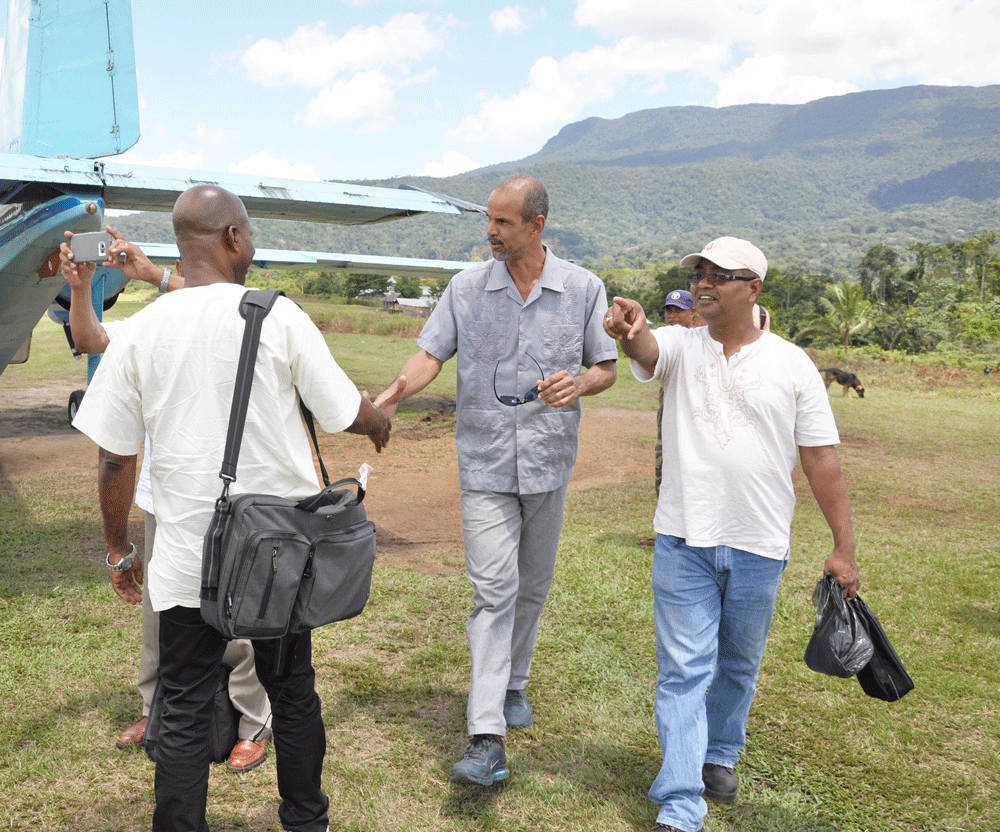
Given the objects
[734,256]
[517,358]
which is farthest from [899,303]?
[734,256]

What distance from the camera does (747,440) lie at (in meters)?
2.62

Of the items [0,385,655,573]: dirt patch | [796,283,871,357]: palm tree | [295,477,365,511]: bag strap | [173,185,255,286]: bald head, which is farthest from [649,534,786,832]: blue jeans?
[796,283,871,357]: palm tree

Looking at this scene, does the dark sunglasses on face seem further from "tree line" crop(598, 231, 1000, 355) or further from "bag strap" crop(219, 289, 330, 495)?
"tree line" crop(598, 231, 1000, 355)

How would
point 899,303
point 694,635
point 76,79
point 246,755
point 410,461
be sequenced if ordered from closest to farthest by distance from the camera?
1. point 694,635
2. point 246,755
3. point 76,79
4. point 410,461
5. point 899,303

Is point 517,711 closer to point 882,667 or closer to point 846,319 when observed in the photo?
point 882,667

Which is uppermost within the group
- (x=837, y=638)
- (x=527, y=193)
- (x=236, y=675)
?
(x=527, y=193)

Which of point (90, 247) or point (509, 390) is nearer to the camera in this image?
point (90, 247)

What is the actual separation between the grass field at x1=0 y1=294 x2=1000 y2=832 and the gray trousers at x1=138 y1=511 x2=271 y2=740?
0.59ft

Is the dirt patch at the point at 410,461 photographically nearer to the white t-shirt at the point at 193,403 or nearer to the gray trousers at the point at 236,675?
the gray trousers at the point at 236,675

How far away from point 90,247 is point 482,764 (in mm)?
2220

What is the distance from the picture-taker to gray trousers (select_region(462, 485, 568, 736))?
118 inches

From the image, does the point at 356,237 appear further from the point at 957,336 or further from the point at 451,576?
the point at 451,576

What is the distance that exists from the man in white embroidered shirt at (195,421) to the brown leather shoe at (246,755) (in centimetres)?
83

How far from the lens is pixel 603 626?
468 cm
